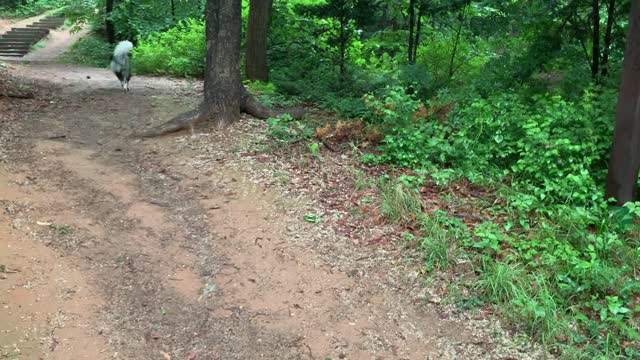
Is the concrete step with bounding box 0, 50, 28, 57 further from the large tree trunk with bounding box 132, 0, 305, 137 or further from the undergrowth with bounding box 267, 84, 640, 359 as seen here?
the undergrowth with bounding box 267, 84, 640, 359

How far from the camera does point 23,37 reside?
71.3 feet

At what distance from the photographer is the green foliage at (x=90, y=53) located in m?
17.6

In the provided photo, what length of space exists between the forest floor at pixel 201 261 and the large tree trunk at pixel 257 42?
378 centimetres

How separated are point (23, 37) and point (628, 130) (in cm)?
2298

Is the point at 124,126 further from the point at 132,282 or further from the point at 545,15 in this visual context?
the point at 545,15

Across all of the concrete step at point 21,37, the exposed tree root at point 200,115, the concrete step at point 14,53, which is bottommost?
the exposed tree root at point 200,115

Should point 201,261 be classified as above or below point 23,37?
below

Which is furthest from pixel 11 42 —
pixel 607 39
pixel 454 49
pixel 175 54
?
pixel 607 39

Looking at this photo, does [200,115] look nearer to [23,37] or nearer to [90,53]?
[90,53]

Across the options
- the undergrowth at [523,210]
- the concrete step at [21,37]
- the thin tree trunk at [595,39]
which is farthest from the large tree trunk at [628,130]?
the concrete step at [21,37]

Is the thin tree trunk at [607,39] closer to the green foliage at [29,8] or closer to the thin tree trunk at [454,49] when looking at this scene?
the thin tree trunk at [454,49]

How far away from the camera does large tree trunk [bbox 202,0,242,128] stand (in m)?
7.74

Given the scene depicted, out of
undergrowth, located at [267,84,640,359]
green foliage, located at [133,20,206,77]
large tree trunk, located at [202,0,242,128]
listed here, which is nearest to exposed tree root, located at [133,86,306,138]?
large tree trunk, located at [202,0,242,128]

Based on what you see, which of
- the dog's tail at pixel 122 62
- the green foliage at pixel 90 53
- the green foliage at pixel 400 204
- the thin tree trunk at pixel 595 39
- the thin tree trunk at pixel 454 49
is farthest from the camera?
the green foliage at pixel 90 53
